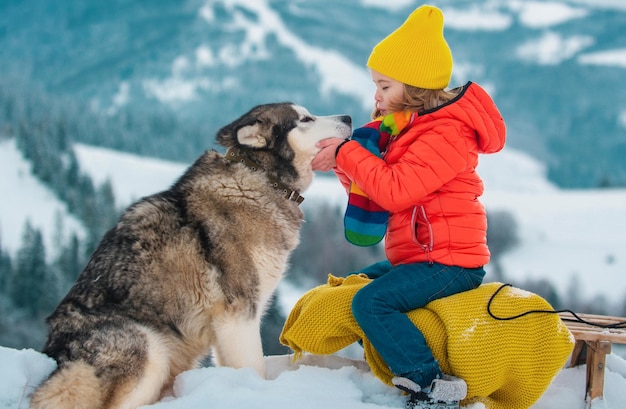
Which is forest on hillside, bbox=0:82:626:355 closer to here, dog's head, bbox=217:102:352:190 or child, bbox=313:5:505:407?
dog's head, bbox=217:102:352:190

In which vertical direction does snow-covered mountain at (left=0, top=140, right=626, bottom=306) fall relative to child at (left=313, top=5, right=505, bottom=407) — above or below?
below

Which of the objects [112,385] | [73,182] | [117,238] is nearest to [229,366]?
[112,385]

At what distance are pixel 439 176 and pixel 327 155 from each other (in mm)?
1078

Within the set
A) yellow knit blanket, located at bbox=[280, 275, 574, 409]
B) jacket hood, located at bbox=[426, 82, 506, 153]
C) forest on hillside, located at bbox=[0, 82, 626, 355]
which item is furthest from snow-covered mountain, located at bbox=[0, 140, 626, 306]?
jacket hood, located at bbox=[426, 82, 506, 153]

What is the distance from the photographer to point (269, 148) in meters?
5.68

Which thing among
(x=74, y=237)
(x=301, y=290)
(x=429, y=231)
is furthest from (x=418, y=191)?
(x=301, y=290)

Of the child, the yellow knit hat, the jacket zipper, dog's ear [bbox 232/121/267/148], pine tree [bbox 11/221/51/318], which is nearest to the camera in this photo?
the child

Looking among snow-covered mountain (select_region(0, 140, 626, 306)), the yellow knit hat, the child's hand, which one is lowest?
snow-covered mountain (select_region(0, 140, 626, 306))

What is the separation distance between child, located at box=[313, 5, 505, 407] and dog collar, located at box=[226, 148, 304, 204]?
0.69 meters

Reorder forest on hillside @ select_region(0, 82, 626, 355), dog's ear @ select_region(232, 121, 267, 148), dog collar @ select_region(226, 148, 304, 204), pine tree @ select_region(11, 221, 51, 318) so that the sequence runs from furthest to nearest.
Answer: pine tree @ select_region(11, 221, 51, 318), forest on hillside @ select_region(0, 82, 626, 355), dog collar @ select_region(226, 148, 304, 204), dog's ear @ select_region(232, 121, 267, 148)

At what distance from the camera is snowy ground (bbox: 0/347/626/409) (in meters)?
4.49

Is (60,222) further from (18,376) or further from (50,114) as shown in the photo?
(18,376)

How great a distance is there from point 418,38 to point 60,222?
367 ft

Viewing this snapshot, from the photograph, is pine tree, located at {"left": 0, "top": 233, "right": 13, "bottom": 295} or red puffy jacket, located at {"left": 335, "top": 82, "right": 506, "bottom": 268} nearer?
red puffy jacket, located at {"left": 335, "top": 82, "right": 506, "bottom": 268}
